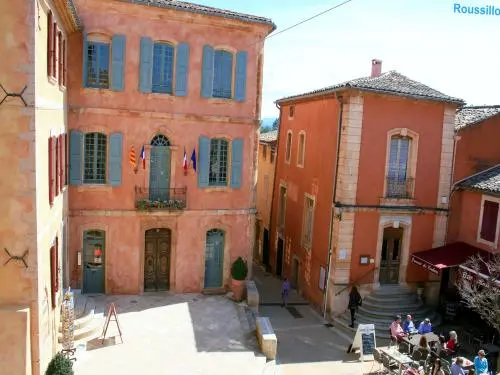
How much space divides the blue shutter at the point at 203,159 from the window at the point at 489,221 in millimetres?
11515

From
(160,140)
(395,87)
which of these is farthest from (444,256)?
(160,140)

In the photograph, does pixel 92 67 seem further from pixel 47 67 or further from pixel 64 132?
pixel 47 67

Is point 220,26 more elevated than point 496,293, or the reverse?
point 220,26

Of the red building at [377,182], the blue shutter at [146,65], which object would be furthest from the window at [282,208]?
the blue shutter at [146,65]

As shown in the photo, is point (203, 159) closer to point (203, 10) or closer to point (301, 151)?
point (203, 10)

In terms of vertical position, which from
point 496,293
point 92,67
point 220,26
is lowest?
point 496,293

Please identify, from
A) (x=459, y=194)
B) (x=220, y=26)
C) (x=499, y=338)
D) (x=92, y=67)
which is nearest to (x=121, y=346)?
(x=92, y=67)

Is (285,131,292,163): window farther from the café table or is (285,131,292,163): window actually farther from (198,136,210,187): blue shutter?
the café table

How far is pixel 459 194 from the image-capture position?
21.2 meters

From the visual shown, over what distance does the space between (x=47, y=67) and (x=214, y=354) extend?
9.56 meters

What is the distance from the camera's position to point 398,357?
15.2 metres

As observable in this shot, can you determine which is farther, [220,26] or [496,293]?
[220,26]

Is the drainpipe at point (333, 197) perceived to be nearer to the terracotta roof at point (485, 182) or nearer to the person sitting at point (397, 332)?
the person sitting at point (397, 332)

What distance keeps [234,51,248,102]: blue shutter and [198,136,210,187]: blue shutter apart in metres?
2.16
